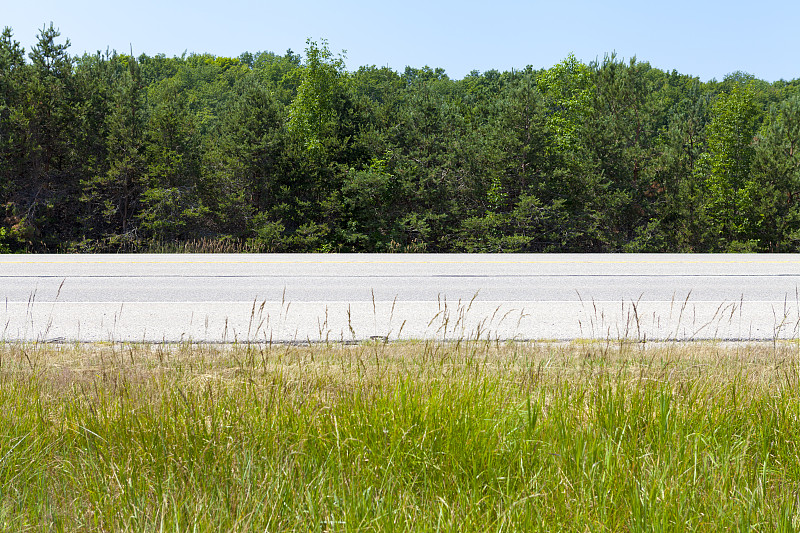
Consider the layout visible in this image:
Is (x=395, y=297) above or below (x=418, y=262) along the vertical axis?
above

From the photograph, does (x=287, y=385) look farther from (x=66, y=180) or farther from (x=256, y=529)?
(x=66, y=180)

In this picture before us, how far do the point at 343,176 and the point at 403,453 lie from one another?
2200cm

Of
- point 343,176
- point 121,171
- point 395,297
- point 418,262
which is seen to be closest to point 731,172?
point 343,176

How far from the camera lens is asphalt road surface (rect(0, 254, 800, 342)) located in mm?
6719

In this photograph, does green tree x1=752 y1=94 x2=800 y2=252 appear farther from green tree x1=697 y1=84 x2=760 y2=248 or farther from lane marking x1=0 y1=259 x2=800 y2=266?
lane marking x1=0 y1=259 x2=800 y2=266

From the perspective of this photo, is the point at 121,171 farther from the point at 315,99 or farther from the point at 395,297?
the point at 395,297

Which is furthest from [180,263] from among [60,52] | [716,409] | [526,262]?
[60,52]

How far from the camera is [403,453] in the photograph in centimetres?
302

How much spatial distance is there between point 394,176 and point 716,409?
70.8ft

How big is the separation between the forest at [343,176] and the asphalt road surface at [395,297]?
8543 mm

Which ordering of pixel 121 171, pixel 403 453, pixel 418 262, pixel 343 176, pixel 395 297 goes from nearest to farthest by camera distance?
pixel 403 453
pixel 395 297
pixel 418 262
pixel 121 171
pixel 343 176

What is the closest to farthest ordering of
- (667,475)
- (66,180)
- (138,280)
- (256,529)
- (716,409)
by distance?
(256,529)
(667,475)
(716,409)
(138,280)
(66,180)

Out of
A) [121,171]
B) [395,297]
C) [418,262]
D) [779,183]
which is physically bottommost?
[418,262]

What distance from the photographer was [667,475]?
2811 millimetres
